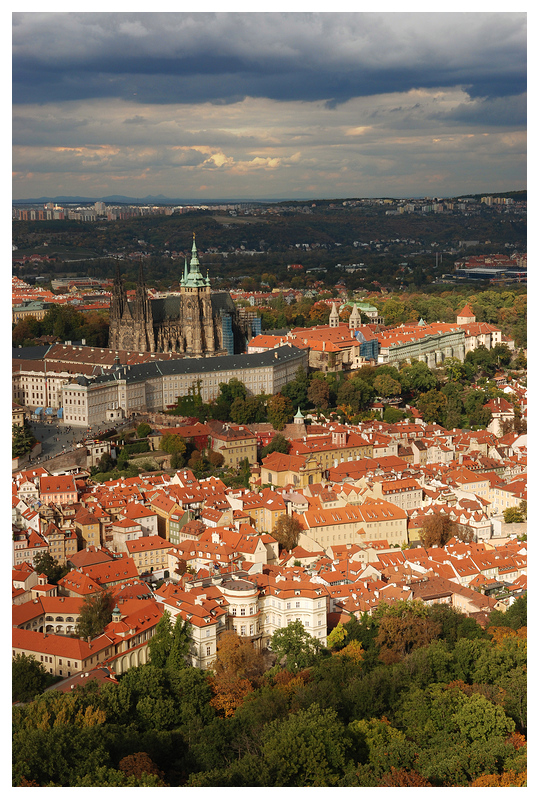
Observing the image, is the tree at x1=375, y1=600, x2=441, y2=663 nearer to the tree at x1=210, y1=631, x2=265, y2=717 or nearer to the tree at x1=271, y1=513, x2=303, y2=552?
the tree at x1=210, y1=631, x2=265, y2=717

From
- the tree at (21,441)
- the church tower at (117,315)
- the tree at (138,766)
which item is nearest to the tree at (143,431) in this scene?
A: the tree at (21,441)

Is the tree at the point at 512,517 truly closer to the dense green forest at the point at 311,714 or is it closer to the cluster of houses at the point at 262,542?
the cluster of houses at the point at 262,542

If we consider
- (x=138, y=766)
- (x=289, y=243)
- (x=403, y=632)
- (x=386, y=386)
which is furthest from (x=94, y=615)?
(x=289, y=243)

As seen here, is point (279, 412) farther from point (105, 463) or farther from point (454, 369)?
point (454, 369)

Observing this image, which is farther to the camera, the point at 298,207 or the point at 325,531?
the point at 298,207

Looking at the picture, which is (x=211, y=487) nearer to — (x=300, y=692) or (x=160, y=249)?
(x=300, y=692)

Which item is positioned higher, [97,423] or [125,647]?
[97,423]

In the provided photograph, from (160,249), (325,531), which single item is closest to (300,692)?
(325,531)
